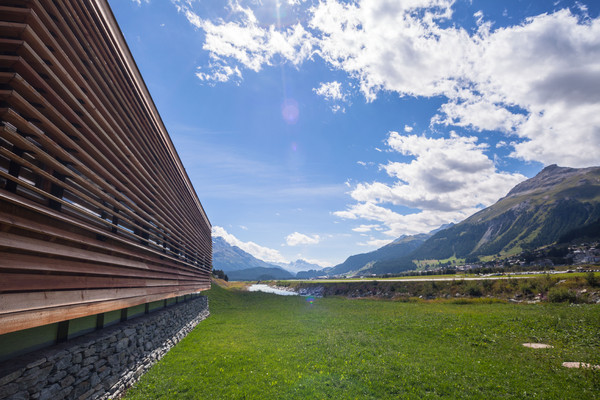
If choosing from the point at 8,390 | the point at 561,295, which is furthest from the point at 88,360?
the point at 561,295

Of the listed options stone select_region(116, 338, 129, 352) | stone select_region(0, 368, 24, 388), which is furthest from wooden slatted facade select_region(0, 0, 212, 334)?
stone select_region(116, 338, 129, 352)

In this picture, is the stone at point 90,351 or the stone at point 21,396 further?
the stone at point 90,351

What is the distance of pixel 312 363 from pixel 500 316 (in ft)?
58.6

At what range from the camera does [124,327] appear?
1101 cm

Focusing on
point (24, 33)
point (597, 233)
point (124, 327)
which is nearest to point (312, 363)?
point (124, 327)

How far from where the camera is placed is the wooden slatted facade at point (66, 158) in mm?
4883

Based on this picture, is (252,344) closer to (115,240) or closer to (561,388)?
(115,240)

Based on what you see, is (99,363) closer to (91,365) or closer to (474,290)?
(91,365)

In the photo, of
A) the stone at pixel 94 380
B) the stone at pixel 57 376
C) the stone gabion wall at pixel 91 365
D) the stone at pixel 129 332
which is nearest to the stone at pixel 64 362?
the stone gabion wall at pixel 91 365

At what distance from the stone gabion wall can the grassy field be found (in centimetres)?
88

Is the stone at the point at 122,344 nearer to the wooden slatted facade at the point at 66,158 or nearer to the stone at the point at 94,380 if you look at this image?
the stone at the point at 94,380

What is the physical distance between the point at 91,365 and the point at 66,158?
22.9ft

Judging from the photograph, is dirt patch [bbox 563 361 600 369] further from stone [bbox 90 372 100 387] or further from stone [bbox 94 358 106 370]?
stone [bbox 94 358 106 370]

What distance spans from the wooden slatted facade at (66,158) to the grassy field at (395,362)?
530 cm
